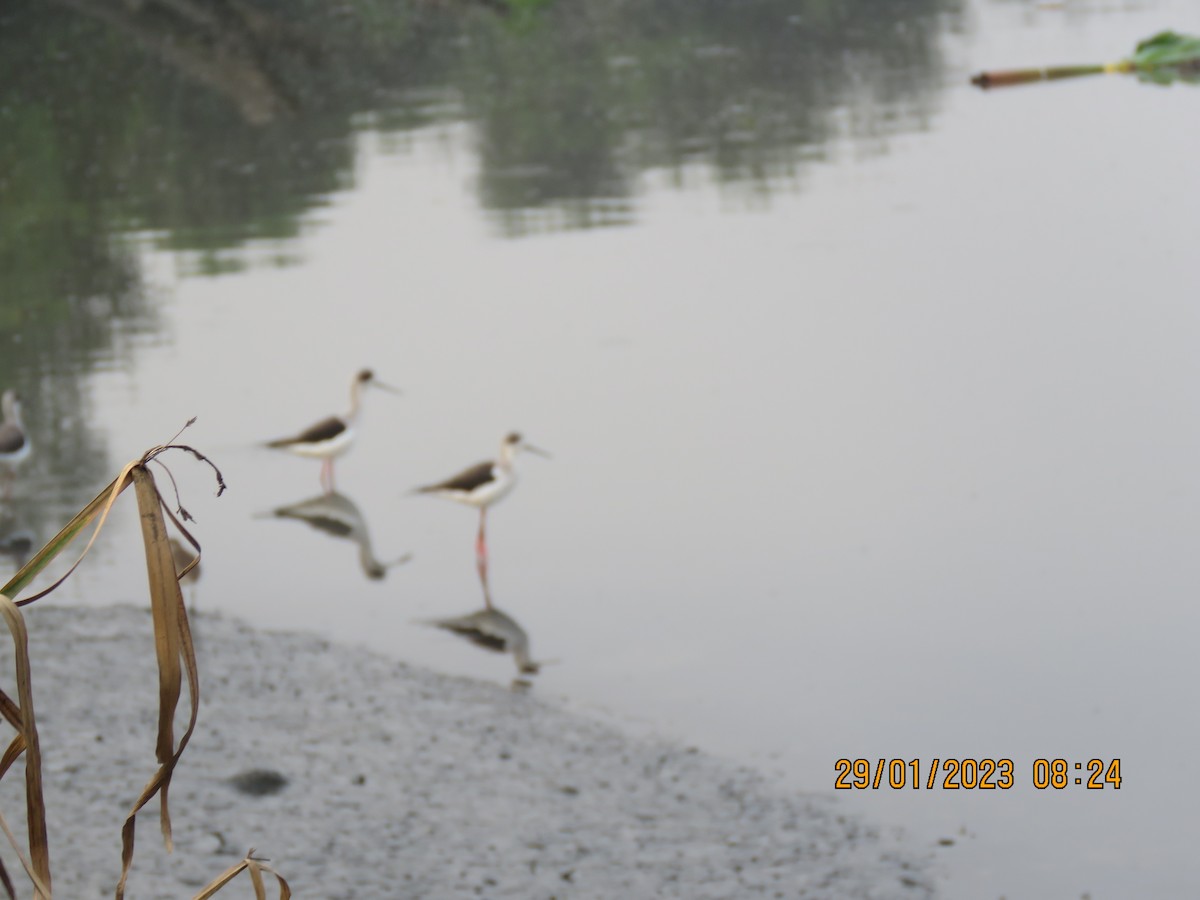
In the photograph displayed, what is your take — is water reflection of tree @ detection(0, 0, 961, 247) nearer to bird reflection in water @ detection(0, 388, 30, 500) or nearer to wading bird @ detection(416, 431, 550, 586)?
bird reflection in water @ detection(0, 388, 30, 500)

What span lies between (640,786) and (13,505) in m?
7.05

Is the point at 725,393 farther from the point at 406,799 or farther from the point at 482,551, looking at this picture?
the point at 406,799

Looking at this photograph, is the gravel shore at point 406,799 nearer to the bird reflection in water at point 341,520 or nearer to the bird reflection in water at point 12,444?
the bird reflection in water at point 341,520

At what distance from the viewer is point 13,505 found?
44.5 feet

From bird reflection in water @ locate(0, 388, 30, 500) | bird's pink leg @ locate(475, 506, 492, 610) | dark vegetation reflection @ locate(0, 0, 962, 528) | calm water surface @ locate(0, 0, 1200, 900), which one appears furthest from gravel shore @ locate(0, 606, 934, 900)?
dark vegetation reflection @ locate(0, 0, 962, 528)

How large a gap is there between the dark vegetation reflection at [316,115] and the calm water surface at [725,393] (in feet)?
0.49

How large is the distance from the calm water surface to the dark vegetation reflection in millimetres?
149

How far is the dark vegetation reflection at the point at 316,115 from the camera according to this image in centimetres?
2114

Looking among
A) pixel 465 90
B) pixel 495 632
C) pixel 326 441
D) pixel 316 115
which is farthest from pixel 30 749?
pixel 465 90

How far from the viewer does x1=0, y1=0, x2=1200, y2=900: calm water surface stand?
9758 millimetres

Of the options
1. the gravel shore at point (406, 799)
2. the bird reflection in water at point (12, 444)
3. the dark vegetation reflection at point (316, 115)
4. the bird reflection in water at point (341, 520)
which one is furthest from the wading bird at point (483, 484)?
the bird reflection in water at point (12, 444)

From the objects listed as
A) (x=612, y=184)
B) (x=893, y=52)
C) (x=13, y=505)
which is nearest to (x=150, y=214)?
(x=612, y=184)

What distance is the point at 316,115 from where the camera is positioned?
33.9m

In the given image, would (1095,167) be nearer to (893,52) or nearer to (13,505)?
(893,52)
